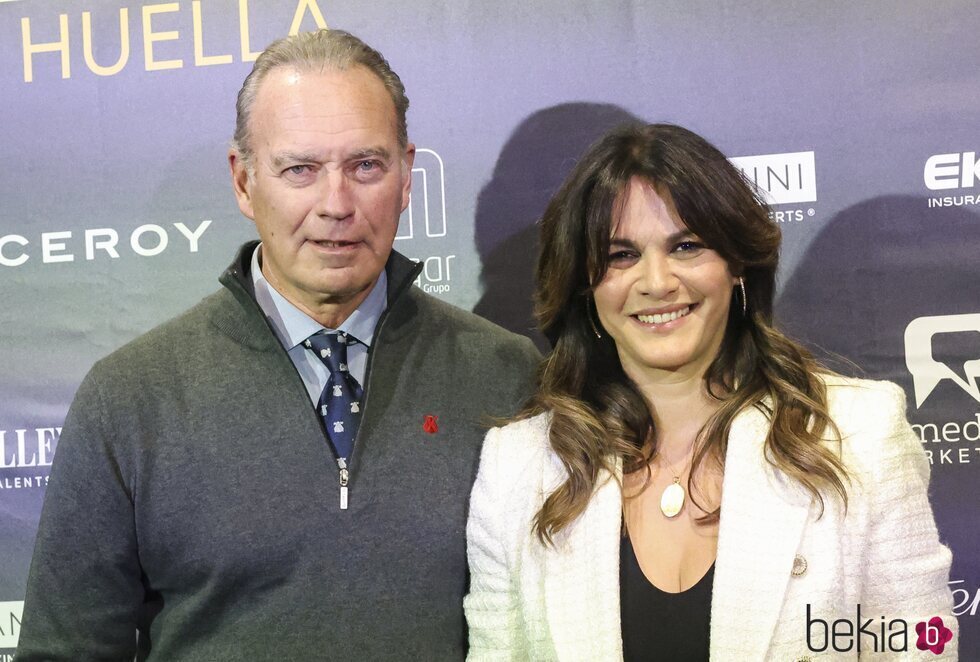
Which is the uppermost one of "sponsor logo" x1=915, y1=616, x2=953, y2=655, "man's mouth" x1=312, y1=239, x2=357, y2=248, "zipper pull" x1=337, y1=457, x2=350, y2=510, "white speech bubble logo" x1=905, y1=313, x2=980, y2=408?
"man's mouth" x1=312, y1=239, x2=357, y2=248

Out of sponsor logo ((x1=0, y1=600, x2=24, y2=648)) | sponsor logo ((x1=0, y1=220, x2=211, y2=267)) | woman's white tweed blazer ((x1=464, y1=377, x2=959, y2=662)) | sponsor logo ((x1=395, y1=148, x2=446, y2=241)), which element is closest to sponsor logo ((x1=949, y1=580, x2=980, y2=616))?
woman's white tweed blazer ((x1=464, y1=377, x2=959, y2=662))

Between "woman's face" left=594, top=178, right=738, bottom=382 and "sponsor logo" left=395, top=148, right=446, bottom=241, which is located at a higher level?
"sponsor logo" left=395, top=148, right=446, bottom=241

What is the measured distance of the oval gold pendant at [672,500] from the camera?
7.38ft

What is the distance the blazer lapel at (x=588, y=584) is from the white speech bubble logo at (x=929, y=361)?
1143mm

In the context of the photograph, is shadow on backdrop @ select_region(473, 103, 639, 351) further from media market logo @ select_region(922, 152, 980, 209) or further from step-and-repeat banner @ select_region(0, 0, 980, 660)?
media market logo @ select_region(922, 152, 980, 209)

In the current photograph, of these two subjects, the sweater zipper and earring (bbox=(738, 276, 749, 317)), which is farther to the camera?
earring (bbox=(738, 276, 749, 317))

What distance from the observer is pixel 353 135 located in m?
2.29

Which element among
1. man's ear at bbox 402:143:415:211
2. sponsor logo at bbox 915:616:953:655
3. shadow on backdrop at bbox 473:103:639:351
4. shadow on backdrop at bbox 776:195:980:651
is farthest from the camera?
shadow on backdrop at bbox 473:103:639:351

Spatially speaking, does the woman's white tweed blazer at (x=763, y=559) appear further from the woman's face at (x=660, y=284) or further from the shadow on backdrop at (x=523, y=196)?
the shadow on backdrop at (x=523, y=196)

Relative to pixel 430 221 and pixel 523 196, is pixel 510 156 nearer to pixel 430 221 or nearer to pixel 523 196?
pixel 523 196

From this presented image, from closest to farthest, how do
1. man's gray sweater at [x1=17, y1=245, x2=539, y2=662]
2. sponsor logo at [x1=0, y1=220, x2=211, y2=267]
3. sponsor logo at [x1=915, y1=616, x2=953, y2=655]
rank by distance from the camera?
sponsor logo at [x1=915, y1=616, x2=953, y2=655] → man's gray sweater at [x1=17, y1=245, x2=539, y2=662] → sponsor logo at [x1=0, y1=220, x2=211, y2=267]

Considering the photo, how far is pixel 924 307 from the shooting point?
2941 millimetres

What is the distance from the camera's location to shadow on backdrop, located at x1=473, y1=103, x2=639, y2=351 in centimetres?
306

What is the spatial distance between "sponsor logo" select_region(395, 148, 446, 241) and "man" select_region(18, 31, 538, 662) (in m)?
0.71
